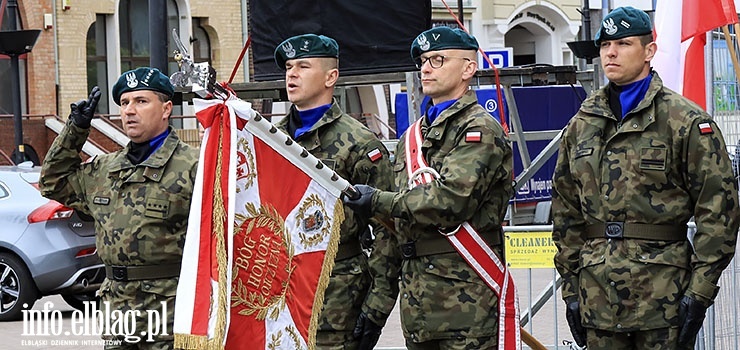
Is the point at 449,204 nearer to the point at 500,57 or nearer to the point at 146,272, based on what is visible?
the point at 146,272

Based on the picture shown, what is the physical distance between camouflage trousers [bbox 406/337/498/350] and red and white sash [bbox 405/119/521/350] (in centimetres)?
5

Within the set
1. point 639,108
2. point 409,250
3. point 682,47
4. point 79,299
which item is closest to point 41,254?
point 79,299

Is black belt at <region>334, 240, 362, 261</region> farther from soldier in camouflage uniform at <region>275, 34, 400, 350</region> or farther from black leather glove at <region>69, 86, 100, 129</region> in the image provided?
black leather glove at <region>69, 86, 100, 129</region>

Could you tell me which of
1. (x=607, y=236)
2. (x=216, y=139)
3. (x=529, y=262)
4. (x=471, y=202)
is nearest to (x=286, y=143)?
(x=216, y=139)

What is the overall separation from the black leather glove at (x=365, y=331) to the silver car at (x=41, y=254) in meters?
7.07

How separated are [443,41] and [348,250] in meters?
1.19

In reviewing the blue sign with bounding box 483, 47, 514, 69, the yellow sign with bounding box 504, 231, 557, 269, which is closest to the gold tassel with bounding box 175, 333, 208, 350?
the yellow sign with bounding box 504, 231, 557, 269

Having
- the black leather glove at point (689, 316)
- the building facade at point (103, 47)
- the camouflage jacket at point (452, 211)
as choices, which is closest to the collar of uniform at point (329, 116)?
the camouflage jacket at point (452, 211)

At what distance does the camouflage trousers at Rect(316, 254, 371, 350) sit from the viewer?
6.87 m

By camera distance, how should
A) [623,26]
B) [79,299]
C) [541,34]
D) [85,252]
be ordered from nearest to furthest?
1. [623,26]
2. [85,252]
3. [79,299]
4. [541,34]

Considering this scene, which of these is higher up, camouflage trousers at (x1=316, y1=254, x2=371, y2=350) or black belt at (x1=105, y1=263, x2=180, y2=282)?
black belt at (x1=105, y1=263, x2=180, y2=282)

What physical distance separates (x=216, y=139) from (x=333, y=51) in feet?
4.70

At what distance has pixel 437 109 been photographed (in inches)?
257

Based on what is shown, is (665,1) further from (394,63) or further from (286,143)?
(286,143)
